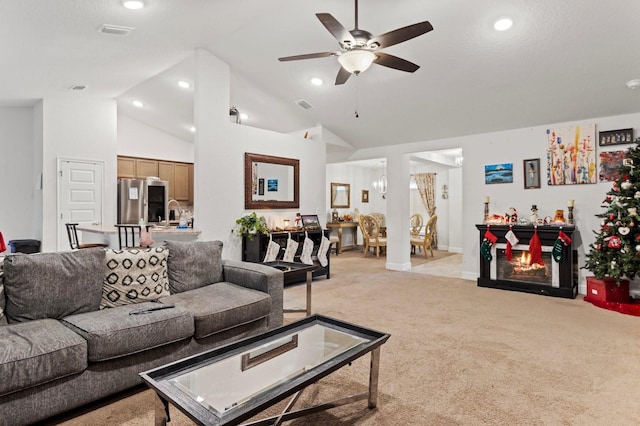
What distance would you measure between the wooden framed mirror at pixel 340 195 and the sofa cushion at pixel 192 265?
6.44 metres

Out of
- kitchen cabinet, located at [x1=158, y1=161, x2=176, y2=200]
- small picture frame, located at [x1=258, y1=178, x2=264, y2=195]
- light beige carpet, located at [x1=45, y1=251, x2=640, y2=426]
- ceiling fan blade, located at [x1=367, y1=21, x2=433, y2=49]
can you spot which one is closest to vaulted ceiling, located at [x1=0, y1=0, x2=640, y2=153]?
ceiling fan blade, located at [x1=367, y1=21, x2=433, y2=49]

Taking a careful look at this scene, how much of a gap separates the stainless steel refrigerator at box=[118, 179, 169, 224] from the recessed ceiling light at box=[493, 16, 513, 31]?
605cm

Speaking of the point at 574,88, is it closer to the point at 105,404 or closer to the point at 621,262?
the point at 621,262

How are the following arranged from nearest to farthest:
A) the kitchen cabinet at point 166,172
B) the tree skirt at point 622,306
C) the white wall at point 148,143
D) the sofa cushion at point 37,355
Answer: the sofa cushion at point 37,355 → the tree skirt at point 622,306 → the kitchen cabinet at point 166,172 → the white wall at point 148,143

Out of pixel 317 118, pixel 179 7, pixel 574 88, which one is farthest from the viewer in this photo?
pixel 317 118

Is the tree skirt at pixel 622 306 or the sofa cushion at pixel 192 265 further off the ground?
the sofa cushion at pixel 192 265

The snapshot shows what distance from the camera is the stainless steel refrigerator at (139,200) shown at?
6.89 m

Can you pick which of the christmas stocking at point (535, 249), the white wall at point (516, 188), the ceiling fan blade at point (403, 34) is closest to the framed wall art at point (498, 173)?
the white wall at point (516, 188)

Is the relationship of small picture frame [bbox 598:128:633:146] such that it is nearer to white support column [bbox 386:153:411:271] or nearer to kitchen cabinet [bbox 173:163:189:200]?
white support column [bbox 386:153:411:271]

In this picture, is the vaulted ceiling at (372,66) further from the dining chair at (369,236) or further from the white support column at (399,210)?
the dining chair at (369,236)

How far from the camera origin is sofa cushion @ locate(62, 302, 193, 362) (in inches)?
80.6

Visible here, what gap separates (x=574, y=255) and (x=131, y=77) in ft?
22.3

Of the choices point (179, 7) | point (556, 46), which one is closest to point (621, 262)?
point (556, 46)

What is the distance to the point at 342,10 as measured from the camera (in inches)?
153
